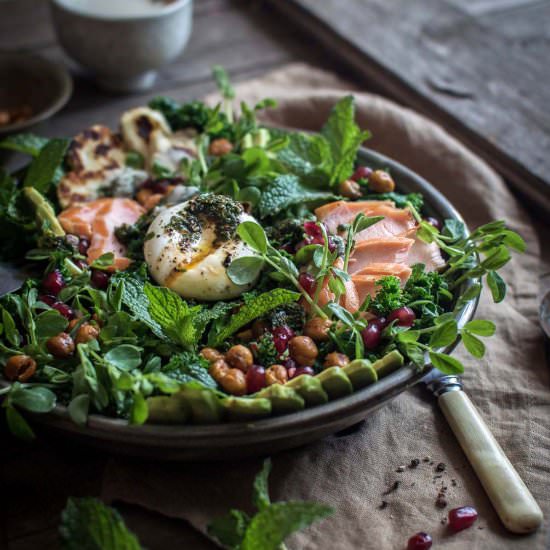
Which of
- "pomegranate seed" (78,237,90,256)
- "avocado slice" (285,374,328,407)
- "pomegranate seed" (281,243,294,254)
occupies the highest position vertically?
"avocado slice" (285,374,328,407)

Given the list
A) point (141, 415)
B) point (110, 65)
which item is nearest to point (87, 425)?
point (141, 415)

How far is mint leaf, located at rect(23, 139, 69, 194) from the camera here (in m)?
2.65

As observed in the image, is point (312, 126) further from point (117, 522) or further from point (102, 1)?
point (117, 522)

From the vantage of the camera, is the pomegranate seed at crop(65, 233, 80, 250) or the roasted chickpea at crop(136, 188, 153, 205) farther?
the roasted chickpea at crop(136, 188, 153, 205)

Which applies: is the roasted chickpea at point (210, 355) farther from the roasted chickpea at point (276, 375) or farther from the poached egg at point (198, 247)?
the poached egg at point (198, 247)

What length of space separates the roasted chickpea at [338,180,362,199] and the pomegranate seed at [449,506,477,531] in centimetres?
115

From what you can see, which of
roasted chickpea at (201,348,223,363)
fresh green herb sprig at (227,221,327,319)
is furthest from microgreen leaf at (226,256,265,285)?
roasted chickpea at (201,348,223,363)

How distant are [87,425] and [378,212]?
1207 mm

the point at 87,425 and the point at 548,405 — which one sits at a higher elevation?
the point at 87,425

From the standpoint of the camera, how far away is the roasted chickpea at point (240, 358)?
2.02 metres

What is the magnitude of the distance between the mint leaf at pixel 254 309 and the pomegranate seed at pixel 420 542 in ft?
2.35

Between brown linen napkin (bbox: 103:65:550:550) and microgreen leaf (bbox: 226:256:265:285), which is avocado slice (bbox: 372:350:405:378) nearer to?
brown linen napkin (bbox: 103:65:550:550)

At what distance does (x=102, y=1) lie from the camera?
3.92 m

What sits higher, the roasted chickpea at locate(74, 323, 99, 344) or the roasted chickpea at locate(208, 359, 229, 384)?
the roasted chickpea at locate(208, 359, 229, 384)
